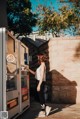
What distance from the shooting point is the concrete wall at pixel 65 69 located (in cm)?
1219

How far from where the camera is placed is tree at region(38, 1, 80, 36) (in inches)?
1030

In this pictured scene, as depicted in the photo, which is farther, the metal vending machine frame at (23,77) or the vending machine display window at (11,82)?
the metal vending machine frame at (23,77)

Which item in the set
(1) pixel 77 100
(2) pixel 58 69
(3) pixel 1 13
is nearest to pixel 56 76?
(2) pixel 58 69

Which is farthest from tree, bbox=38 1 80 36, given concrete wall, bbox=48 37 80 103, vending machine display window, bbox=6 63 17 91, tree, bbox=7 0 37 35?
vending machine display window, bbox=6 63 17 91

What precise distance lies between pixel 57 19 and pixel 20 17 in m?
2.86

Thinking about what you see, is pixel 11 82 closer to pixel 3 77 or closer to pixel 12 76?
pixel 12 76

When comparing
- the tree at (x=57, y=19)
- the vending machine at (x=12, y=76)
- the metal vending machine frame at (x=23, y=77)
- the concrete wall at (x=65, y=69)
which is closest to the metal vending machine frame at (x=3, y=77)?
the vending machine at (x=12, y=76)

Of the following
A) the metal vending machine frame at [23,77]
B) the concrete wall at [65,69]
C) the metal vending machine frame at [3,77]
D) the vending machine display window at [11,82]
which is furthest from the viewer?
the concrete wall at [65,69]

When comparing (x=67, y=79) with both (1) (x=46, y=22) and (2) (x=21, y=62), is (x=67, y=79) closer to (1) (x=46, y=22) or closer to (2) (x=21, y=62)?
(2) (x=21, y=62)

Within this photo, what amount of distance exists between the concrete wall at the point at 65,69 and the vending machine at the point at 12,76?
95.3 inches

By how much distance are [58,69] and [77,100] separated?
1.23 m

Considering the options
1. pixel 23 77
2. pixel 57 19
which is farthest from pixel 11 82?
pixel 57 19

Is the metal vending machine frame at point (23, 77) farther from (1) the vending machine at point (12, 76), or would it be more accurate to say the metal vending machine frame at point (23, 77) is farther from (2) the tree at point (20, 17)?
(2) the tree at point (20, 17)

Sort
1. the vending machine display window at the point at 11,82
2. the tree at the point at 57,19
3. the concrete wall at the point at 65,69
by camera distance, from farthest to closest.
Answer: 1. the tree at the point at 57,19
2. the concrete wall at the point at 65,69
3. the vending machine display window at the point at 11,82
